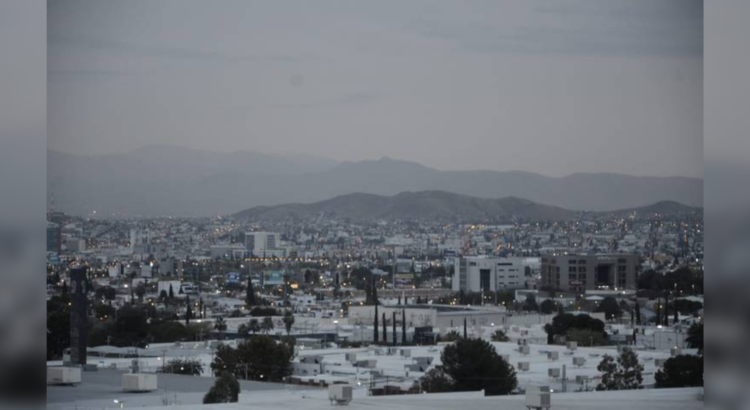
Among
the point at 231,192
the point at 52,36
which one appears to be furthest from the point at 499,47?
the point at 52,36

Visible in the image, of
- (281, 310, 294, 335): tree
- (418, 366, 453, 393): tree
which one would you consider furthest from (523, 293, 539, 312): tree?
(281, 310, 294, 335): tree

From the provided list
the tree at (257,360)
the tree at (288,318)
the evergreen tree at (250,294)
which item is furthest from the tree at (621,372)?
the evergreen tree at (250,294)

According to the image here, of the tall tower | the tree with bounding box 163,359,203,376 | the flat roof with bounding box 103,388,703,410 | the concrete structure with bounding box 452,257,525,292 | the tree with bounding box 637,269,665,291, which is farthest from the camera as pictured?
the tree with bounding box 637,269,665,291

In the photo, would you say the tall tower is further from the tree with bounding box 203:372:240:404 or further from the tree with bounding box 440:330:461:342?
the tree with bounding box 440:330:461:342

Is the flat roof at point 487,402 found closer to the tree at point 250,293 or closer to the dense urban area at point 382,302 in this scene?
the dense urban area at point 382,302

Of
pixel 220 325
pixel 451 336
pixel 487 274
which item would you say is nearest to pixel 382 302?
pixel 451 336

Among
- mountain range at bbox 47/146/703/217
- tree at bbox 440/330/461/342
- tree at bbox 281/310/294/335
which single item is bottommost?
tree at bbox 440/330/461/342

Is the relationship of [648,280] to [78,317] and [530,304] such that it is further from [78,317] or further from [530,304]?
[78,317]

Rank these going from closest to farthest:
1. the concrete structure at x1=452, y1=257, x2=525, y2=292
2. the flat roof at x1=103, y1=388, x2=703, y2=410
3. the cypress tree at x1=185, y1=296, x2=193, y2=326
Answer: the flat roof at x1=103, y1=388, x2=703, y2=410 → the cypress tree at x1=185, y1=296, x2=193, y2=326 → the concrete structure at x1=452, y1=257, x2=525, y2=292
